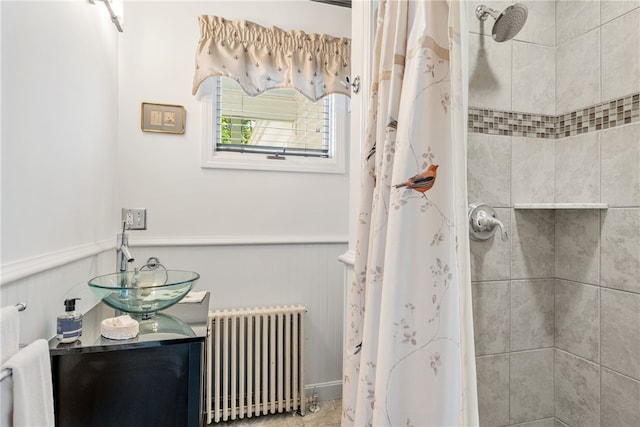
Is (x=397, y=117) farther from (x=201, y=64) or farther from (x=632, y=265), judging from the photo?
(x=201, y=64)

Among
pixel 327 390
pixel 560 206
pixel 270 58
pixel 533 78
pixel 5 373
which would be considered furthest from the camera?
pixel 327 390

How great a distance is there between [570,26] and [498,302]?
101 centimetres

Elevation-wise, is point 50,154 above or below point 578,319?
above

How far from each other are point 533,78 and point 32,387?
171 cm

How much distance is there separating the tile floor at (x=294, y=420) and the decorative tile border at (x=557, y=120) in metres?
1.78

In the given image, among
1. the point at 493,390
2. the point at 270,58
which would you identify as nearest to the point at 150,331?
the point at 493,390

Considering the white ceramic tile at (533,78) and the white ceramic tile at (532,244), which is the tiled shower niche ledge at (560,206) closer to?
the white ceramic tile at (532,244)

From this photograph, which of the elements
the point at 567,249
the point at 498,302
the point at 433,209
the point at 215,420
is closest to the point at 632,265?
the point at 567,249

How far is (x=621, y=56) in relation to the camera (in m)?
1.15

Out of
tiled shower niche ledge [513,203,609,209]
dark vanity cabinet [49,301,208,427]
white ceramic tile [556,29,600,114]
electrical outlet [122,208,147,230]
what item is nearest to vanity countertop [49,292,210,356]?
dark vanity cabinet [49,301,208,427]

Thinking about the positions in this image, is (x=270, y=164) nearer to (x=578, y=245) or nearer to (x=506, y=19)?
(x=506, y=19)

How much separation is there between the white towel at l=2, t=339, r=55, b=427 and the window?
1482 millimetres

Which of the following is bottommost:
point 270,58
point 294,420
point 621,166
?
point 294,420

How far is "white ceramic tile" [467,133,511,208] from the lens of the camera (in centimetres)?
125
